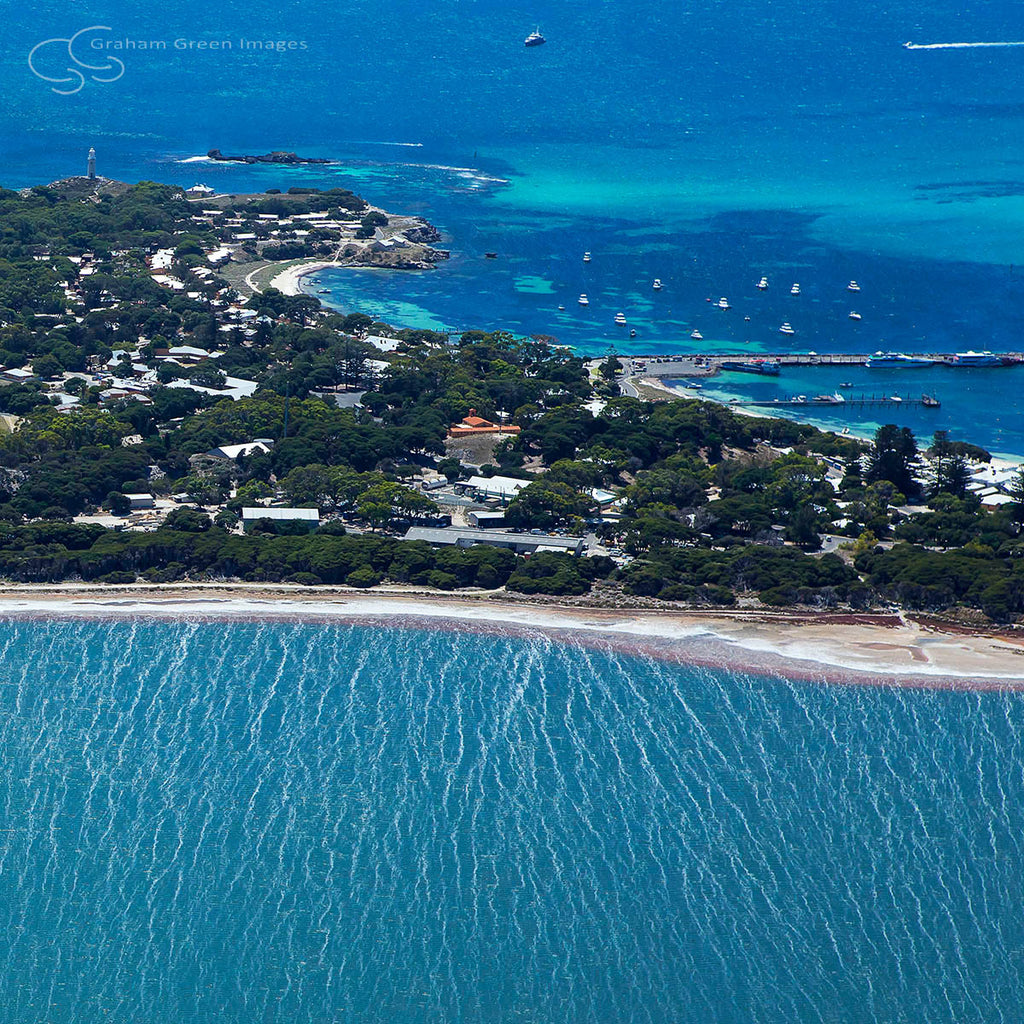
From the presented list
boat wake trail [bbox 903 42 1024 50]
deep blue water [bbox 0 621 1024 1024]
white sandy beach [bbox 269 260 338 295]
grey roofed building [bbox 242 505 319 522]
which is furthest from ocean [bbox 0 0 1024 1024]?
boat wake trail [bbox 903 42 1024 50]

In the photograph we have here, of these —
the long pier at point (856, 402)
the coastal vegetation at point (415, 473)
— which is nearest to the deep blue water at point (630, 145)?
the long pier at point (856, 402)

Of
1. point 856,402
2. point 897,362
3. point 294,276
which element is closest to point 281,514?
point 856,402

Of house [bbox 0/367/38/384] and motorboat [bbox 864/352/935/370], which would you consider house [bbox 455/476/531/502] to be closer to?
house [bbox 0/367/38/384]

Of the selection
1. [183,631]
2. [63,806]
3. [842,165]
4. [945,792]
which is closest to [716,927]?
[945,792]

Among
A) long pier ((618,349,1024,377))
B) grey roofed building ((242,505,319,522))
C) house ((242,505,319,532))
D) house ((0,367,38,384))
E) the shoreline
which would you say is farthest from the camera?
long pier ((618,349,1024,377))

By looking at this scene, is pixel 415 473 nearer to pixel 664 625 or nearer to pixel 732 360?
pixel 664 625

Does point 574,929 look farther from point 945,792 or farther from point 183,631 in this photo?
point 183,631
